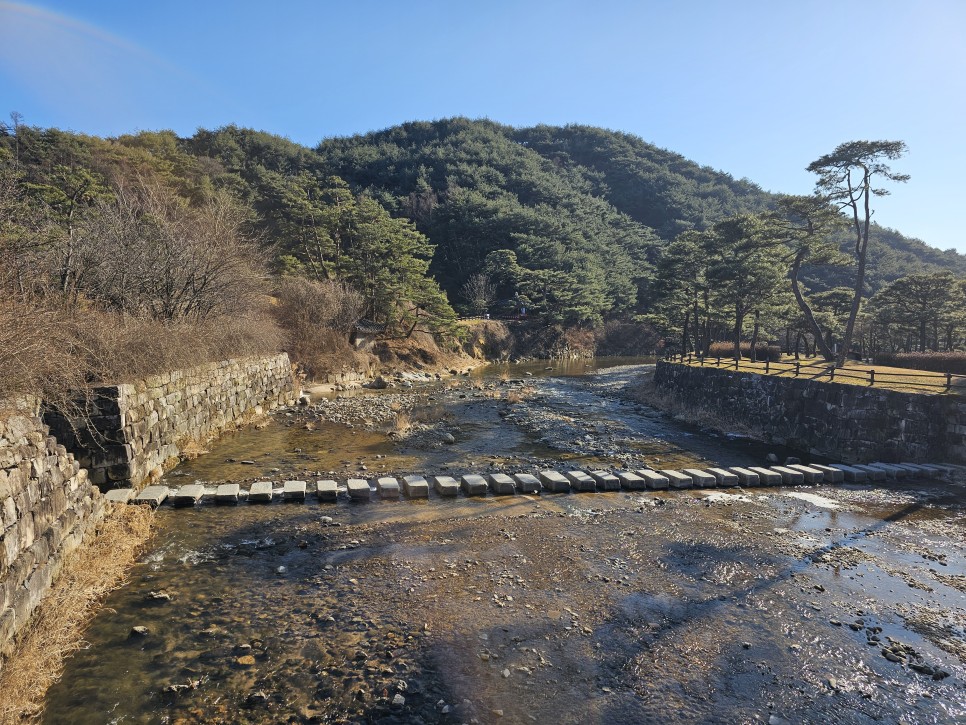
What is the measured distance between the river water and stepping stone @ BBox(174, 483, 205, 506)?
251mm

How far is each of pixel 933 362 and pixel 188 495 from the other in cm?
2857

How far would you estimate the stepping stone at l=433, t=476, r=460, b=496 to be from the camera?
31.6 ft

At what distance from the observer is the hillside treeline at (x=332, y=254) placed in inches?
452

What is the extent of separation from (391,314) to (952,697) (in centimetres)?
3112

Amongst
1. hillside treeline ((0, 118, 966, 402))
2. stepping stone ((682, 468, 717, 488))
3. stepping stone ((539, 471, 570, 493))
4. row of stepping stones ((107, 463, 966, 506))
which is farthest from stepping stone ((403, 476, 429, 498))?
hillside treeline ((0, 118, 966, 402))

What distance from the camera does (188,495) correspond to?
345 inches

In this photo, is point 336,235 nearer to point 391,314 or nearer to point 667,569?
point 391,314

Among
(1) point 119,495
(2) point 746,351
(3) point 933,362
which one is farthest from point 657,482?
(2) point 746,351

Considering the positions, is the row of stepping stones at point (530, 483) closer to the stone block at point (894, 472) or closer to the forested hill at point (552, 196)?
the stone block at point (894, 472)

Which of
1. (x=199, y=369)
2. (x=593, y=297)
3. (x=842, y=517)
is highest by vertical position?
(x=593, y=297)

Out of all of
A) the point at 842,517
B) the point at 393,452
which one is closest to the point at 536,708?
the point at 842,517

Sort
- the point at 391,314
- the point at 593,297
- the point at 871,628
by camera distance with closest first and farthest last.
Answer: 1. the point at 871,628
2. the point at 391,314
3. the point at 593,297

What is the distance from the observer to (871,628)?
5.64 metres

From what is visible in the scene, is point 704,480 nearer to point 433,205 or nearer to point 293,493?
point 293,493
